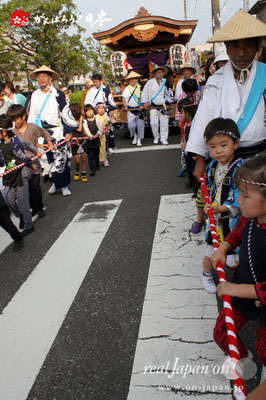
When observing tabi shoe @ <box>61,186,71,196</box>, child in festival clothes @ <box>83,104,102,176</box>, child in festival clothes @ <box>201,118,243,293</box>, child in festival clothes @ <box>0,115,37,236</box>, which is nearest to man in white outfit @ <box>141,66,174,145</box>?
child in festival clothes @ <box>83,104,102,176</box>

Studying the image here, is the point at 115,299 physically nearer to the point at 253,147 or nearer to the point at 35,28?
the point at 253,147

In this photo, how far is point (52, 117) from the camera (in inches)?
228

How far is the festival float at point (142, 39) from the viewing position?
34.8 ft

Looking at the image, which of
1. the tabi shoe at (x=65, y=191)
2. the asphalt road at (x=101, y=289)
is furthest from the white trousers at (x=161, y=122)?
the tabi shoe at (x=65, y=191)

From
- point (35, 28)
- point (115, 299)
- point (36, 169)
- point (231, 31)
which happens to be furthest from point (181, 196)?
point (35, 28)

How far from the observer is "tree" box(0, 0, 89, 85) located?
2800 centimetres

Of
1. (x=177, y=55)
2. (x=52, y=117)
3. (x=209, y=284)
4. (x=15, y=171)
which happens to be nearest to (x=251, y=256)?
(x=209, y=284)

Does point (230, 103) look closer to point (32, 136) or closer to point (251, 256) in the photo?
point (251, 256)

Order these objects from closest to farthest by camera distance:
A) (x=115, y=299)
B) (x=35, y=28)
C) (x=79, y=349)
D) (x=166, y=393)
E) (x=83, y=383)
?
1. (x=166, y=393)
2. (x=83, y=383)
3. (x=79, y=349)
4. (x=115, y=299)
5. (x=35, y=28)

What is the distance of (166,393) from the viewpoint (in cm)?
190

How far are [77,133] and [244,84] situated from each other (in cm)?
495

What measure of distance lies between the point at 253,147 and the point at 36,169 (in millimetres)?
3199

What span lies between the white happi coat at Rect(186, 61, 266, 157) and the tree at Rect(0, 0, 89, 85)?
2855 centimetres

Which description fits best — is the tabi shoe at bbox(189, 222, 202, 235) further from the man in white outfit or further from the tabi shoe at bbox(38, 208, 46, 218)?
the man in white outfit
